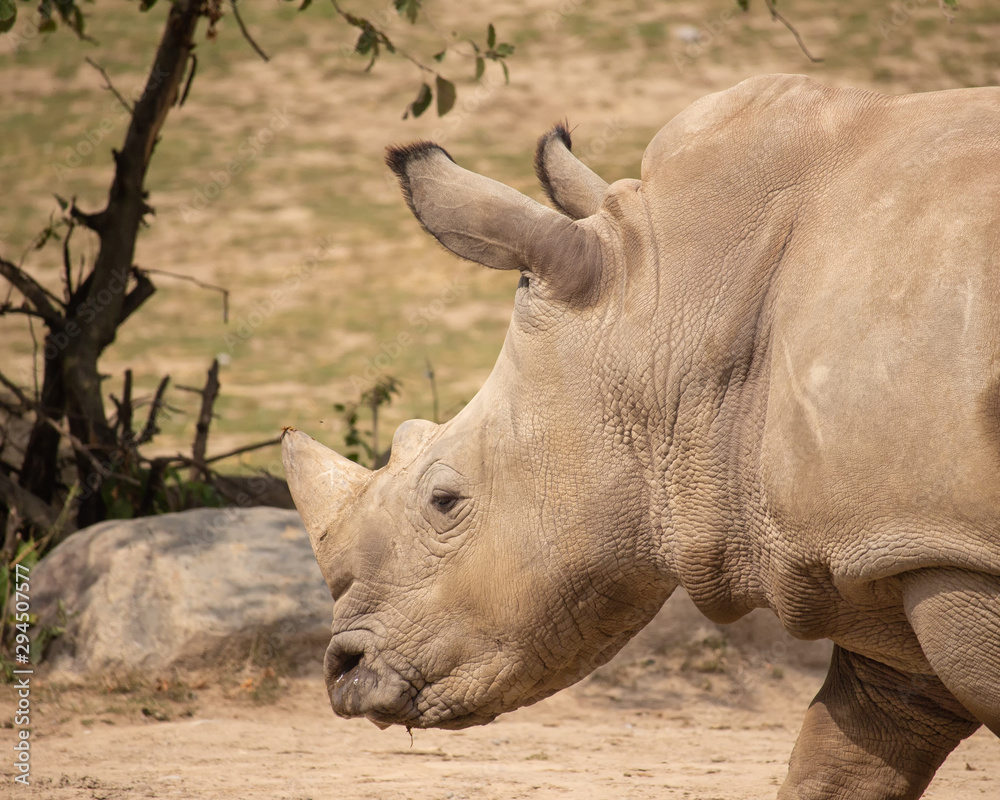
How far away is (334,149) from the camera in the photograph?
17.7 meters

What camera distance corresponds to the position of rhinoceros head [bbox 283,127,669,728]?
107 inches

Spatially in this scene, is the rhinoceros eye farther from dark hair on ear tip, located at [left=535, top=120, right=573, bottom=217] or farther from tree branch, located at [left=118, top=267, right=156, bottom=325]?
tree branch, located at [left=118, top=267, right=156, bottom=325]

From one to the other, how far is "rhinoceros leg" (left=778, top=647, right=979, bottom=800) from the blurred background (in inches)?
207

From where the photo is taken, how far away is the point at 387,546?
297 cm

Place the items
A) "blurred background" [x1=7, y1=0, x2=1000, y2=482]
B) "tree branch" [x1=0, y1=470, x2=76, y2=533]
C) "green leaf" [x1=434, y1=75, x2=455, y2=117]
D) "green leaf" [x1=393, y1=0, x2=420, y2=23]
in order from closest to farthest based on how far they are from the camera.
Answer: "green leaf" [x1=393, y1=0, x2=420, y2=23]
"green leaf" [x1=434, y1=75, x2=455, y2=117]
"tree branch" [x1=0, y1=470, x2=76, y2=533]
"blurred background" [x1=7, y1=0, x2=1000, y2=482]

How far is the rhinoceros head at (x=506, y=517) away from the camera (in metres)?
2.71

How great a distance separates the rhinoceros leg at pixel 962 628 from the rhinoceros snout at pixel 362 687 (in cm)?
119

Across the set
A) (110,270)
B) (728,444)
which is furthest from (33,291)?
(728,444)

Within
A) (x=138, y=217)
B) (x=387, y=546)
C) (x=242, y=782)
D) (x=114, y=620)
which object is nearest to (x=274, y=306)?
(x=138, y=217)

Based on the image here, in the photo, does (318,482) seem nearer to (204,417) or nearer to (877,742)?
(877,742)

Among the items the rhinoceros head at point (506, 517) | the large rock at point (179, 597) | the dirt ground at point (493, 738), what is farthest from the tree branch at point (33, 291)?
the rhinoceros head at point (506, 517)

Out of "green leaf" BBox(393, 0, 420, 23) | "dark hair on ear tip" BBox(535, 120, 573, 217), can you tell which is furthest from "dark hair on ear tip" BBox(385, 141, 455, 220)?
"green leaf" BBox(393, 0, 420, 23)

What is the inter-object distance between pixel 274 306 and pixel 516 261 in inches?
420

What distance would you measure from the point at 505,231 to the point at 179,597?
3.19 m
